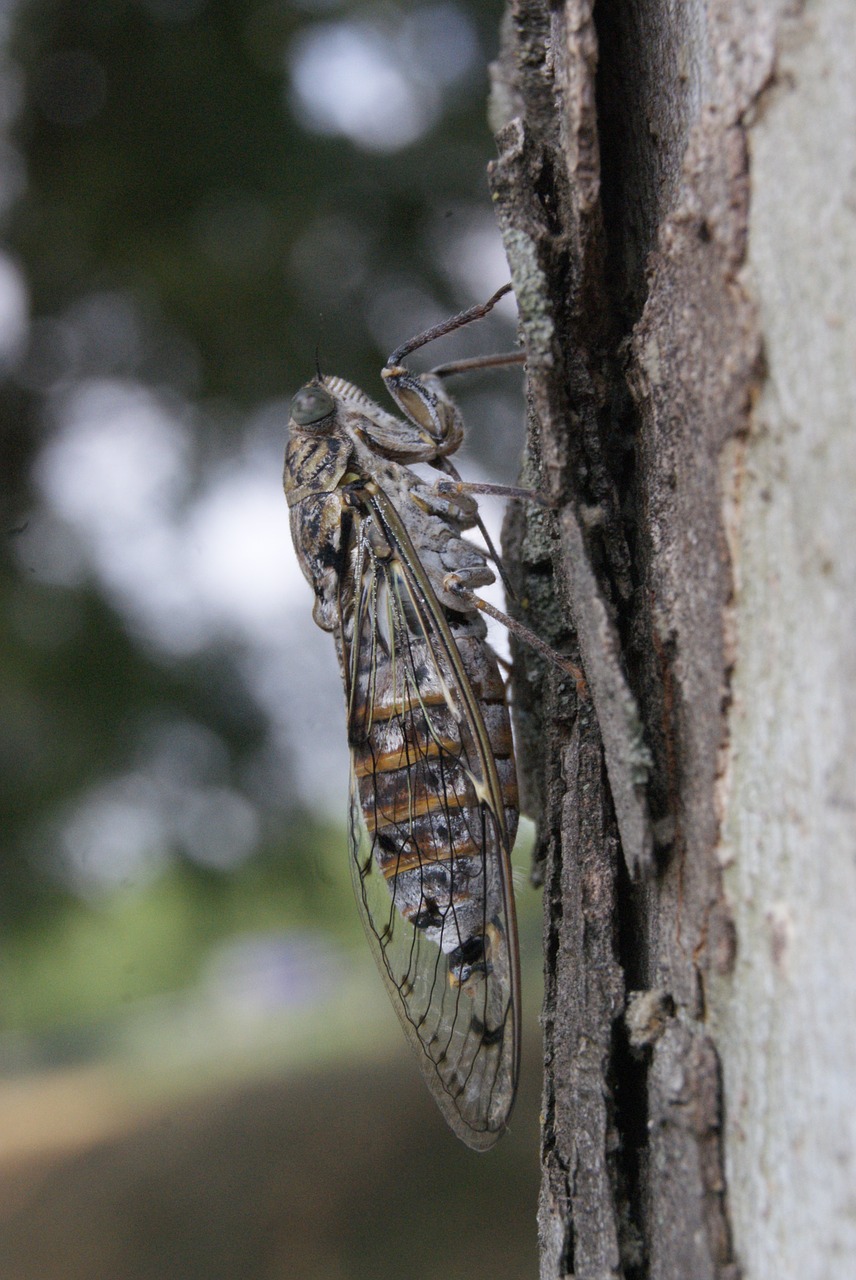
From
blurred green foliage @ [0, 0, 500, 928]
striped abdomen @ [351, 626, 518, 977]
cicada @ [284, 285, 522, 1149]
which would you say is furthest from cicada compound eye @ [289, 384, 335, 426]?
blurred green foliage @ [0, 0, 500, 928]

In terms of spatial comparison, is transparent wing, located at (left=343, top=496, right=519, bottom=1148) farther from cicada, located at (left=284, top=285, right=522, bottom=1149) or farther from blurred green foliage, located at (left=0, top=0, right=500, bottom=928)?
blurred green foliage, located at (left=0, top=0, right=500, bottom=928)

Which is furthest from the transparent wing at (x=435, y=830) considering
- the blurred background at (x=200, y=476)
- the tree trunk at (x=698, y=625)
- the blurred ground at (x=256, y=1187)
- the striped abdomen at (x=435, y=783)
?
the blurred ground at (x=256, y=1187)

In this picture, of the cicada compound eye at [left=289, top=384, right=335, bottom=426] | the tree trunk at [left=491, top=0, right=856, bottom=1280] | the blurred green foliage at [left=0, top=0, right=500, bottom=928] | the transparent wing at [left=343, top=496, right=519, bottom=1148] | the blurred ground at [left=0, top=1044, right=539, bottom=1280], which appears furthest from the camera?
the blurred ground at [left=0, top=1044, right=539, bottom=1280]

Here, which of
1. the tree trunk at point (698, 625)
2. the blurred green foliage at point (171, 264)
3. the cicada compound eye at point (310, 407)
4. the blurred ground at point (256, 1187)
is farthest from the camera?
the blurred ground at point (256, 1187)

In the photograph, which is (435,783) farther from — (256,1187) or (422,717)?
(256,1187)

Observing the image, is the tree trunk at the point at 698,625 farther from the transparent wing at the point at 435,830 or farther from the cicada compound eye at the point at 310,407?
the cicada compound eye at the point at 310,407

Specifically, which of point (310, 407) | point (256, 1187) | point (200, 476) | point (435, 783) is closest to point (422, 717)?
point (435, 783)

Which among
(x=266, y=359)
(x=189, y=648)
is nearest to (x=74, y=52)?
(x=266, y=359)

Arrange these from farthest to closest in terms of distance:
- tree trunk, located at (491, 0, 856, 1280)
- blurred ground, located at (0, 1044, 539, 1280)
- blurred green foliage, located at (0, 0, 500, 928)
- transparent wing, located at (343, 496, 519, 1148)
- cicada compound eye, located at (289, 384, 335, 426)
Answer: blurred ground, located at (0, 1044, 539, 1280), blurred green foliage, located at (0, 0, 500, 928), cicada compound eye, located at (289, 384, 335, 426), transparent wing, located at (343, 496, 519, 1148), tree trunk, located at (491, 0, 856, 1280)
